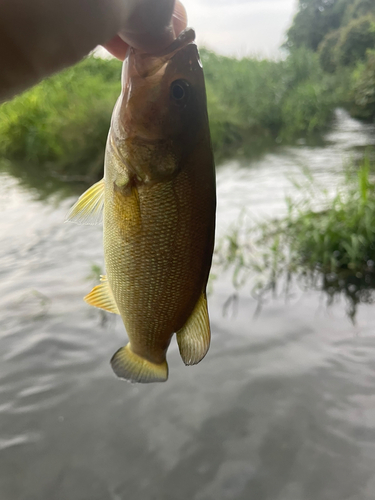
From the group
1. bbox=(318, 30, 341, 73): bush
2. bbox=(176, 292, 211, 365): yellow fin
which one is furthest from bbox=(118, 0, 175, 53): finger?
bbox=(318, 30, 341, 73): bush

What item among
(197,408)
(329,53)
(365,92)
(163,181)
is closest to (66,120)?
(197,408)

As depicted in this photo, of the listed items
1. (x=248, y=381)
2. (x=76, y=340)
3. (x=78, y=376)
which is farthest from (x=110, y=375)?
(x=248, y=381)

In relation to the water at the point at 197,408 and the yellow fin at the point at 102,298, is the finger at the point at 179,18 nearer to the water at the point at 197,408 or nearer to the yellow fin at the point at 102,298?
the yellow fin at the point at 102,298

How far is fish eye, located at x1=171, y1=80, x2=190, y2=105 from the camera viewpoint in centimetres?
128

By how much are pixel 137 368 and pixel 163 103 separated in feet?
2.94

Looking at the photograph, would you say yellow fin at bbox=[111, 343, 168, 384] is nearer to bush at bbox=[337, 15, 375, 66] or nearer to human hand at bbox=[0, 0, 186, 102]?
human hand at bbox=[0, 0, 186, 102]

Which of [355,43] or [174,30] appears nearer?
[174,30]

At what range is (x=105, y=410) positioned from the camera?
12.1 ft

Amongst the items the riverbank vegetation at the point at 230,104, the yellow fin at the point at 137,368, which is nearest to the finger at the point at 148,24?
the yellow fin at the point at 137,368

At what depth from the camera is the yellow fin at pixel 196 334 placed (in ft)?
4.48

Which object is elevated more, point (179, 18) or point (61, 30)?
point (179, 18)

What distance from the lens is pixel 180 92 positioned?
4.24 ft

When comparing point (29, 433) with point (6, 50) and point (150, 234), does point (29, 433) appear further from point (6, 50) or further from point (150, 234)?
point (6, 50)

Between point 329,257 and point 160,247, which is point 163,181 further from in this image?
point 329,257
